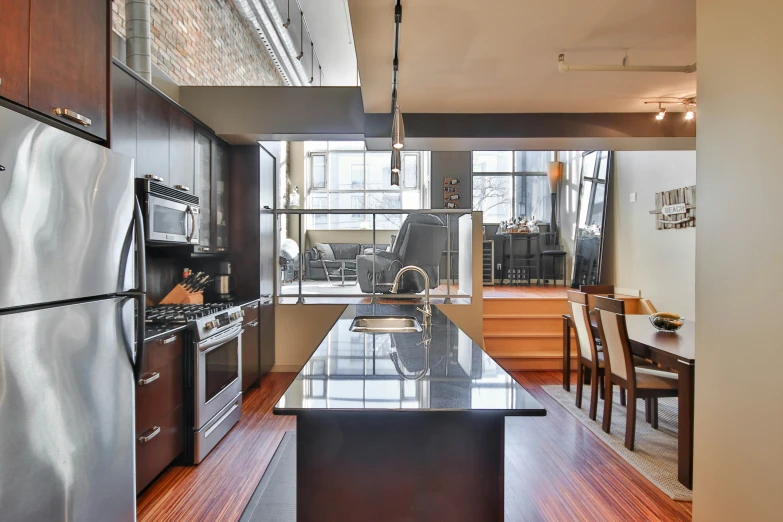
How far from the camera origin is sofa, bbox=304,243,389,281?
8969 mm

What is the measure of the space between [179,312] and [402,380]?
2.10 metres

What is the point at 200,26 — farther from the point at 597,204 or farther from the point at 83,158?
the point at 597,204

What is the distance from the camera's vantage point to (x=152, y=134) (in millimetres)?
2580

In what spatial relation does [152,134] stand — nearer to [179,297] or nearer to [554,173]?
[179,297]

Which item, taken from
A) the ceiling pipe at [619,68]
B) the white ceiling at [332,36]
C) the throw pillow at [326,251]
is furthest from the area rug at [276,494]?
the throw pillow at [326,251]

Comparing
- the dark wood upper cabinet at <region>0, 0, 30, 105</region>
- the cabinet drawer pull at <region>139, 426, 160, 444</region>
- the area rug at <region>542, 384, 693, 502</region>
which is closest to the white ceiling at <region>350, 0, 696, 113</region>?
the dark wood upper cabinet at <region>0, 0, 30, 105</region>

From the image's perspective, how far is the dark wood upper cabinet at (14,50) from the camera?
4.21 feet

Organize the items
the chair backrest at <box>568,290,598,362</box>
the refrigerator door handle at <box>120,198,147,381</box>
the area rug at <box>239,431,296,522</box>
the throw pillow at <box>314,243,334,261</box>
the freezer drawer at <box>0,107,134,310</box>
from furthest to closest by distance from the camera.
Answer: the throw pillow at <box>314,243,334,261</box> < the chair backrest at <box>568,290,598,362</box> < the area rug at <box>239,431,296,522</box> < the refrigerator door handle at <box>120,198,147,381</box> < the freezer drawer at <box>0,107,134,310</box>

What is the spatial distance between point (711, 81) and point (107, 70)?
2.53 metres

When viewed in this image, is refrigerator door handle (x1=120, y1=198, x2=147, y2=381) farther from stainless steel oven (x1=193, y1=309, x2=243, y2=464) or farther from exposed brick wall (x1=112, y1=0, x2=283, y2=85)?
exposed brick wall (x1=112, y1=0, x2=283, y2=85)

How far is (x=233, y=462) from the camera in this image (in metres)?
2.63

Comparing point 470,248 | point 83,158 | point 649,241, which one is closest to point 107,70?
point 83,158

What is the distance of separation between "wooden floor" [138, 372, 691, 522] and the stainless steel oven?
127 mm

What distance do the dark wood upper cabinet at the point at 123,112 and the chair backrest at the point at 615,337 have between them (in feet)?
10.4
